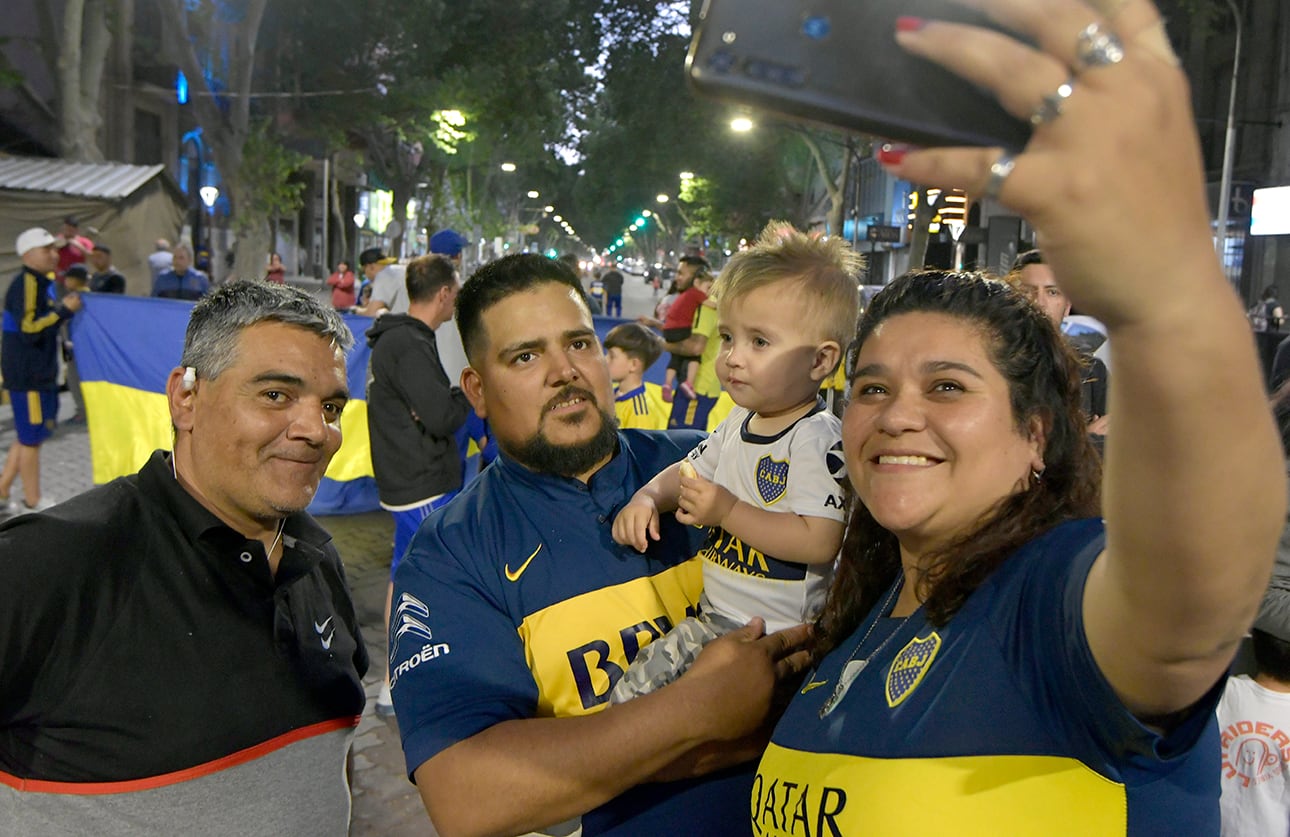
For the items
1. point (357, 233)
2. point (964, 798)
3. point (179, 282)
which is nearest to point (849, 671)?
point (964, 798)

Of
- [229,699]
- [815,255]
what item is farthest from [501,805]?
[815,255]

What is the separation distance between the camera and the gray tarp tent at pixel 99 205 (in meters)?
15.6

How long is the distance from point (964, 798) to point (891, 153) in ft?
3.00

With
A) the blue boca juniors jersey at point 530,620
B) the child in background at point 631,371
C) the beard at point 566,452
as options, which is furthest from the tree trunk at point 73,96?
the blue boca juniors jersey at point 530,620

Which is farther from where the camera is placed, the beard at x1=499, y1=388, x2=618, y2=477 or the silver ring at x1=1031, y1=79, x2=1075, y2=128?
the beard at x1=499, y1=388, x2=618, y2=477

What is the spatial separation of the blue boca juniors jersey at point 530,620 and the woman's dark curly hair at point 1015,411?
83 cm

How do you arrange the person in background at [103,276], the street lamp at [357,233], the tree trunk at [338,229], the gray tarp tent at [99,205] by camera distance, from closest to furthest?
the person in background at [103,276] < the gray tarp tent at [99,205] < the tree trunk at [338,229] < the street lamp at [357,233]

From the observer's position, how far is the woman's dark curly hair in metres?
1.55

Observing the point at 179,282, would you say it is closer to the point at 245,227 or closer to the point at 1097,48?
the point at 245,227

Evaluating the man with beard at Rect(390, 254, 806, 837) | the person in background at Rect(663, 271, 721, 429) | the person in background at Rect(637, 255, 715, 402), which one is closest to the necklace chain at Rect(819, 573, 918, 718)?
the man with beard at Rect(390, 254, 806, 837)

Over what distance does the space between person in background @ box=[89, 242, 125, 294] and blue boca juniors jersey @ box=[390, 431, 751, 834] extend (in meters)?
12.9

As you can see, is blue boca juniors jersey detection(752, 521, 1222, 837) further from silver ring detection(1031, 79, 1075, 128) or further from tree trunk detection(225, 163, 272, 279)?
tree trunk detection(225, 163, 272, 279)

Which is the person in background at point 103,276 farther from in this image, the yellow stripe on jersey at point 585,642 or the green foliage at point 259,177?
the yellow stripe on jersey at point 585,642

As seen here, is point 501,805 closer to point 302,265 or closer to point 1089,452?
point 1089,452
